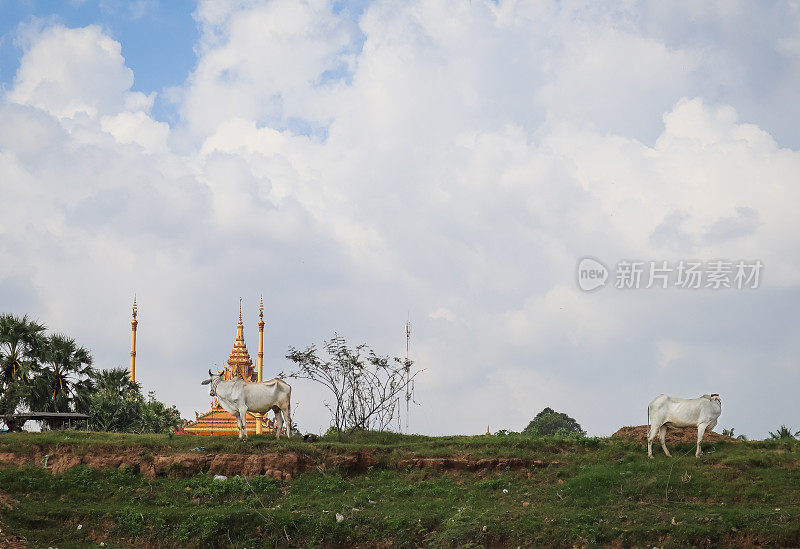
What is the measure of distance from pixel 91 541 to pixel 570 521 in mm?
10601

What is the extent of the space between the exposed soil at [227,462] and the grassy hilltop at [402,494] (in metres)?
0.04

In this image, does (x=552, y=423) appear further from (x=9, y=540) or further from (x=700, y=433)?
(x=9, y=540)

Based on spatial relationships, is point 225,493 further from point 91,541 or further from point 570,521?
point 570,521

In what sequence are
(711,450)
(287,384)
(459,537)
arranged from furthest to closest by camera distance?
(287,384)
(711,450)
(459,537)

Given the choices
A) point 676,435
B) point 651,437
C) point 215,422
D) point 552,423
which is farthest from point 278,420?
point 552,423

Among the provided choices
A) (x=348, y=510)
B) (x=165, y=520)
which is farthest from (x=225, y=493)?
(x=348, y=510)

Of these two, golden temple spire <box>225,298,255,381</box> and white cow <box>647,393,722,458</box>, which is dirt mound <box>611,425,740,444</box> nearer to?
white cow <box>647,393,722,458</box>

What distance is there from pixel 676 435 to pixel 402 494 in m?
8.02

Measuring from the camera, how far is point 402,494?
2145 centimetres

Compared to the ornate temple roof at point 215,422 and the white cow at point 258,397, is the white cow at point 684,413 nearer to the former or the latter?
the white cow at point 258,397

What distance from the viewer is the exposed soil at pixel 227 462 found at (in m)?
22.5

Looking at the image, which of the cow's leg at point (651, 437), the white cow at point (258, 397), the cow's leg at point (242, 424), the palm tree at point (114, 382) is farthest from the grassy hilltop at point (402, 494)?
the palm tree at point (114, 382)

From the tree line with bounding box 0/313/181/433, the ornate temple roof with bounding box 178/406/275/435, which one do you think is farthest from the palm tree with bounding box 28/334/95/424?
the ornate temple roof with bounding box 178/406/275/435

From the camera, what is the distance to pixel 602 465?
851 inches
